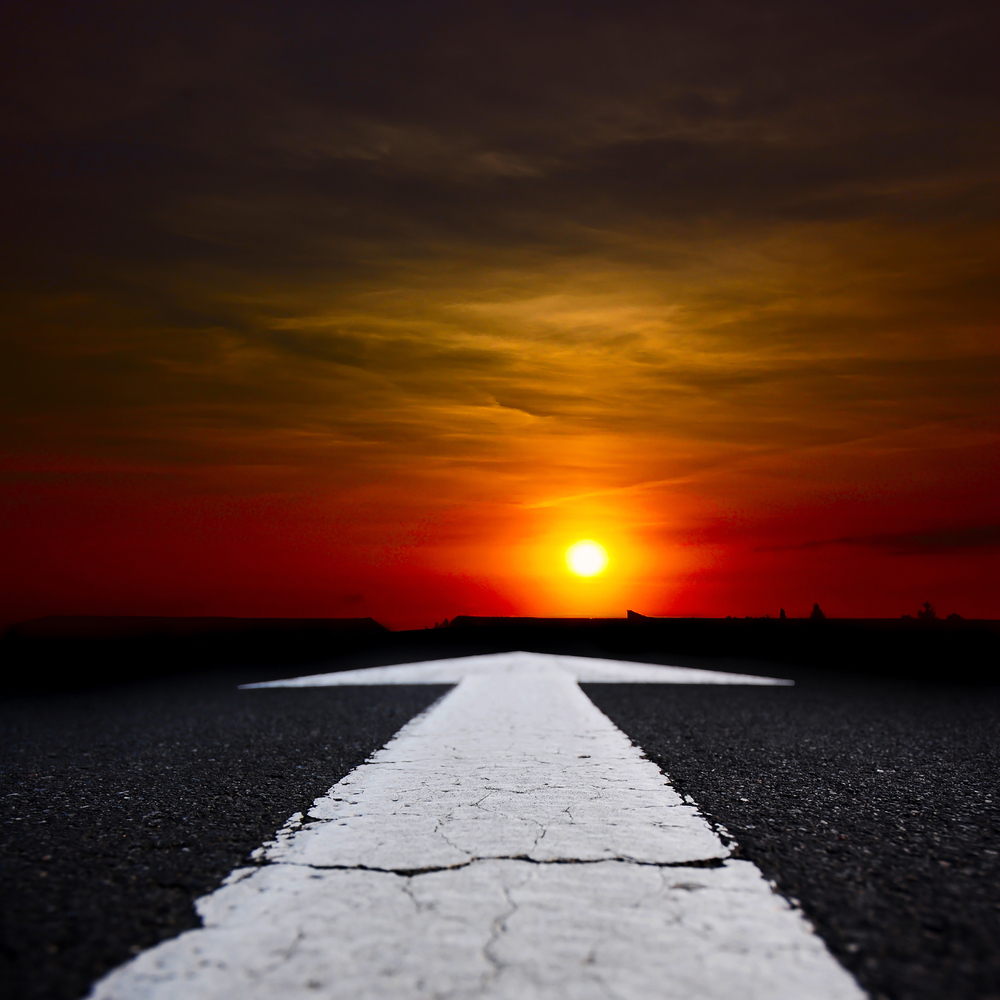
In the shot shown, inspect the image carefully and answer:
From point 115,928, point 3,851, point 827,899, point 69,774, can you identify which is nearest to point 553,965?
point 827,899

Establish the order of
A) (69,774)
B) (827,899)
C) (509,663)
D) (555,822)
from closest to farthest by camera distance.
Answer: (827,899) < (555,822) < (69,774) < (509,663)

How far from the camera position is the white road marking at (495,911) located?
2295 mm

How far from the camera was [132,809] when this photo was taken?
14.7 feet

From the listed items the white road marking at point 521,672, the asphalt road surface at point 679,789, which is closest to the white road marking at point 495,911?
the asphalt road surface at point 679,789

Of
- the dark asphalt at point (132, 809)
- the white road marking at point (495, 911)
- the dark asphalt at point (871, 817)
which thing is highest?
the dark asphalt at point (871, 817)

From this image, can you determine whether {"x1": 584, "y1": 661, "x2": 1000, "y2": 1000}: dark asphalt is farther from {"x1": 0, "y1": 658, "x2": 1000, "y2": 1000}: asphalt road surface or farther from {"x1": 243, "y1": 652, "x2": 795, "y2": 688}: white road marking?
{"x1": 243, "y1": 652, "x2": 795, "y2": 688}: white road marking

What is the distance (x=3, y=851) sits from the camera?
3.67 meters

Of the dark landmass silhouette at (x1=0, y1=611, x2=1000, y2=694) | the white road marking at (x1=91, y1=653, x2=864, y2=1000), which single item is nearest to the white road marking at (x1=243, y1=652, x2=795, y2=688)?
the dark landmass silhouette at (x1=0, y1=611, x2=1000, y2=694)

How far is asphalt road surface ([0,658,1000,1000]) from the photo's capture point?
2592 millimetres

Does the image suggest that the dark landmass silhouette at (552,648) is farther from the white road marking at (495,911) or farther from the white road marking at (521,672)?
the white road marking at (495,911)

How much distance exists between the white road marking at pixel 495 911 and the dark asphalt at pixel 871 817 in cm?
18

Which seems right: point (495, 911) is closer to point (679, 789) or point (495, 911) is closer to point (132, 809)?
point (679, 789)

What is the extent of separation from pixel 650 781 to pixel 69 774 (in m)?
3.96

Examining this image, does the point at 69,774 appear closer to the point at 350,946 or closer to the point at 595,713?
the point at 350,946
